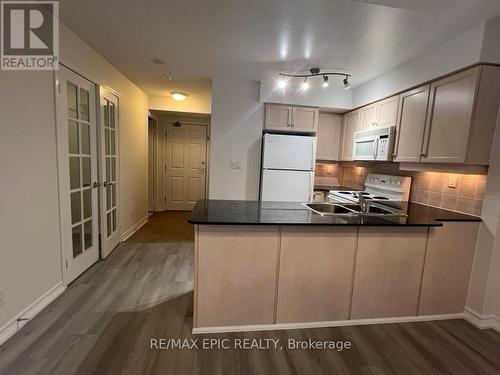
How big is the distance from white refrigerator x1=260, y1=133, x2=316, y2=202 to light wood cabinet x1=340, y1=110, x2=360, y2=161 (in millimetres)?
688

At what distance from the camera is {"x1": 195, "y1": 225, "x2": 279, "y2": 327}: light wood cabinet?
1706 mm

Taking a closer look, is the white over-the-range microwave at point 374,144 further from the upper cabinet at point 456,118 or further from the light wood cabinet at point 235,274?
the light wood cabinet at point 235,274

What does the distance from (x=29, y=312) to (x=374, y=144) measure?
12.1 ft

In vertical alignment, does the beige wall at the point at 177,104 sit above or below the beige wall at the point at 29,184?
above

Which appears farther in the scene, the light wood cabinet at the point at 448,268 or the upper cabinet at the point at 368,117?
the upper cabinet at the point at 368,117

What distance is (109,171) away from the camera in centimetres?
307

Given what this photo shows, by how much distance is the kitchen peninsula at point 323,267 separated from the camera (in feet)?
5.69

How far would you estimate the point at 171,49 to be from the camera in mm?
2494

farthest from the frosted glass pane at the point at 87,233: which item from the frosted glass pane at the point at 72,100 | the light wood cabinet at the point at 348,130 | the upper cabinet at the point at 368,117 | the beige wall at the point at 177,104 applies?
the upper cabinet at the point at 368,117

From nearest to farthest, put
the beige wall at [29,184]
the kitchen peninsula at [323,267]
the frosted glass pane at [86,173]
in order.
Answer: the beige wall at [29,184], the kitchen peninsula at [323,267], the frosted glass pane at [86,173]

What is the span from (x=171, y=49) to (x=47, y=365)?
9.03ft

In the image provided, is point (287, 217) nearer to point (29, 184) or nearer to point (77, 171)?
point (29, 184)

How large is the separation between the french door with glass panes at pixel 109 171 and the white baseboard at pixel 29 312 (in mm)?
819

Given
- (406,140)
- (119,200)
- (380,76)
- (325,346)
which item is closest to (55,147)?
(119,200)
